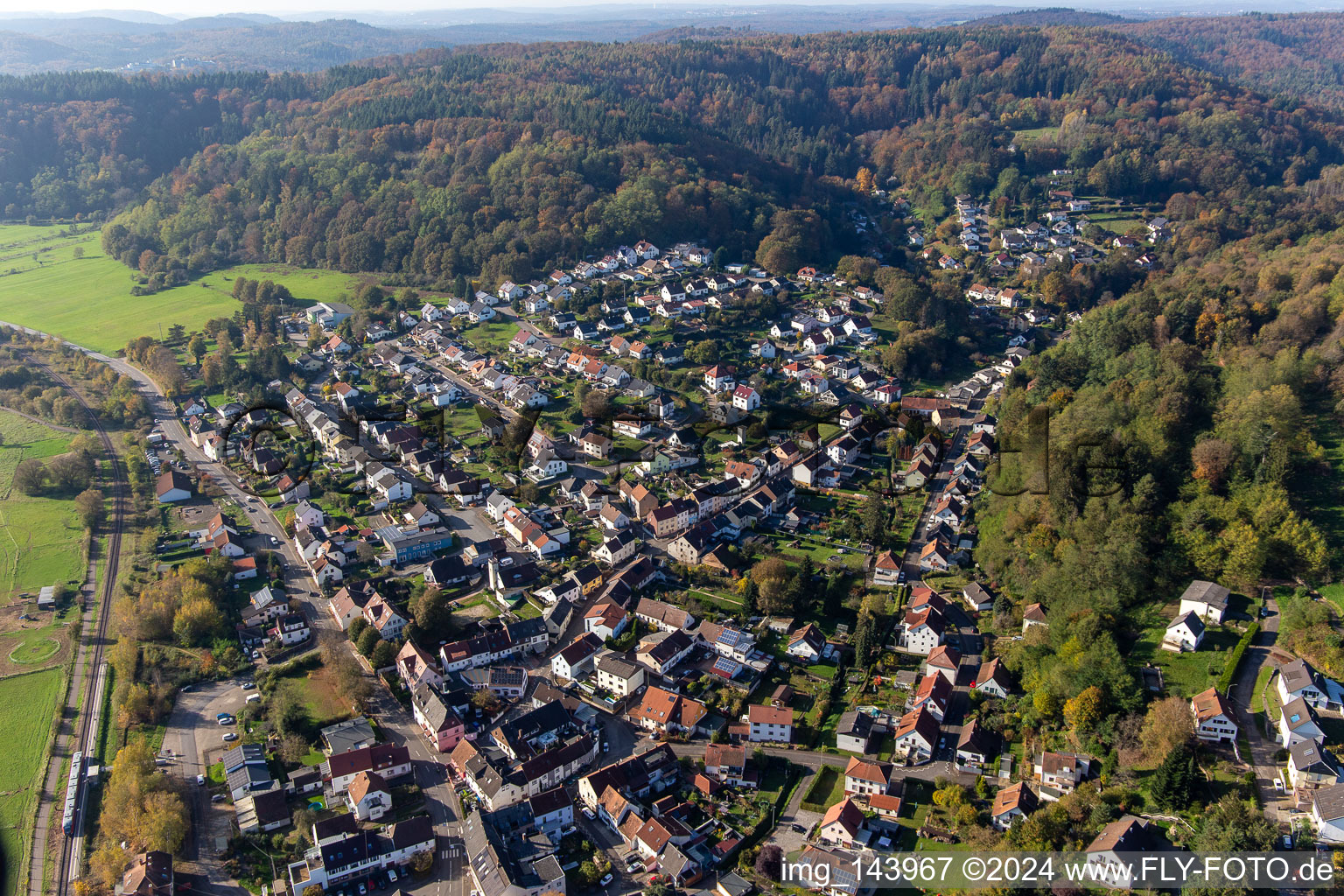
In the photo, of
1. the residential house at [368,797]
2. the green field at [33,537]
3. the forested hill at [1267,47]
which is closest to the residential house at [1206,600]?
the residential house at [368,797]

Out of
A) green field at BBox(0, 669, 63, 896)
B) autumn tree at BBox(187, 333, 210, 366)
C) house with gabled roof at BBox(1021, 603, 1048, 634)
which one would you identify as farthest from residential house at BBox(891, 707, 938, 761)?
autumn tree at BBox(187, 333, 210, 366)

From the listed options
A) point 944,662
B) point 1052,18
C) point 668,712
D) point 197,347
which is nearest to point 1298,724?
point 944,662

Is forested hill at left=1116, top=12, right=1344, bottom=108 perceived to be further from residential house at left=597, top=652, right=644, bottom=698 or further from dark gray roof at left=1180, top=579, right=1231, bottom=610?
residential house at left=597, top=652, right=644, bottom=698

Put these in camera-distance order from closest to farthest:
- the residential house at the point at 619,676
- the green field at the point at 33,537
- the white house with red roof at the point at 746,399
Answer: the residential house at the point at 619,676 → the green field at the point at 33,537 → the white house with red roof at the point at 746,399

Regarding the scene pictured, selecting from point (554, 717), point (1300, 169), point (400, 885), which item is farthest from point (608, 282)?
point (1300, 169)

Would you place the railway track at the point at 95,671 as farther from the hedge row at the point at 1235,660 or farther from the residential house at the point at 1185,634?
the residential house at the point at 1185,634
